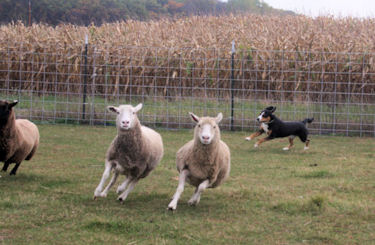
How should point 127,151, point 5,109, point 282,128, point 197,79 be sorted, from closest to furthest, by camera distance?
point 127,151 < point 5,109 < point 282,128 < point 197,79

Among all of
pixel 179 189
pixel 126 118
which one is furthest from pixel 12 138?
pixel 179 189

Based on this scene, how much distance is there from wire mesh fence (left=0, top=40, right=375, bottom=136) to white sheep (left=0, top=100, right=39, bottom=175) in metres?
6.09

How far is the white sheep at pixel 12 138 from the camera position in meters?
6.91

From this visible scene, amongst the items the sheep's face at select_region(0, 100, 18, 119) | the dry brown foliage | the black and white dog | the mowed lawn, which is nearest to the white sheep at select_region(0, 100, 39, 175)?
the sheep's face at select_region(0, 100, 18, 119)

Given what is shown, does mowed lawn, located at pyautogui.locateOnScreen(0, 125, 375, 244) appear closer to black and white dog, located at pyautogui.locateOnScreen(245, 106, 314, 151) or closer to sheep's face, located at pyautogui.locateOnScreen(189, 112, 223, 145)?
sheep's face, located at pyautogui.locateOnScreen(189, 112, 223, 145)

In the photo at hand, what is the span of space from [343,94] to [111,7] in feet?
103

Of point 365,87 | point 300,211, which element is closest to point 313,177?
point 300,211

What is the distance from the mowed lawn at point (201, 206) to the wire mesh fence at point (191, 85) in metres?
3.78

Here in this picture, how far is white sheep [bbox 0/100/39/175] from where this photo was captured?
6.91m

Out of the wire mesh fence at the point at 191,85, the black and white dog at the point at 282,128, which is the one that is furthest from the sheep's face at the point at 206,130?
the wire mesh fence at the point at 191,85

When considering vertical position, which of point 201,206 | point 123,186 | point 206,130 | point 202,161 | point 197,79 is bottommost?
point 201,206

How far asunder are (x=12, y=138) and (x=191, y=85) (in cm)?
759

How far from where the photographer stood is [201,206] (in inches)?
234

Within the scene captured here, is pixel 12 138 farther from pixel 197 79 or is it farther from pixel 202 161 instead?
pixel 197 79
